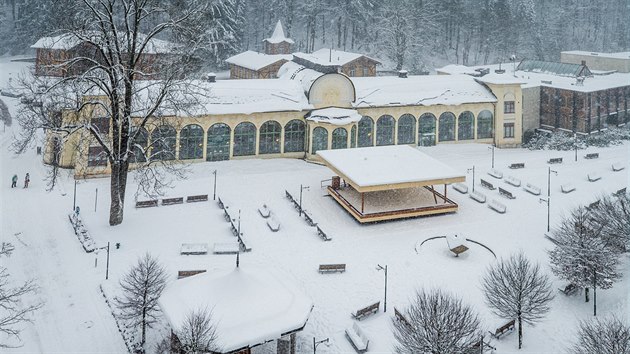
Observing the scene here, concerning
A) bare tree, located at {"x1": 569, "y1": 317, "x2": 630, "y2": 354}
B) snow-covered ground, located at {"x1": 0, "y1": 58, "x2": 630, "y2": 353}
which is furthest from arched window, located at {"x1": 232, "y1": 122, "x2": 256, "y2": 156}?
bare tree, located at {"x1": 569, "y1": 317, "x2": 630, "y2": 354}

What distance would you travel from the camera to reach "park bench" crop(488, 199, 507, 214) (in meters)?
35.2

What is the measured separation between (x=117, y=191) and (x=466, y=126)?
35.2 metres

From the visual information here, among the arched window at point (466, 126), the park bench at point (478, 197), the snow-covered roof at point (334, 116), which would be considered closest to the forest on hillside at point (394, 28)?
the arched window at point (466, 126)

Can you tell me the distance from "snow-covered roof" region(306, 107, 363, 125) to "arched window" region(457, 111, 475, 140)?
11.3 m

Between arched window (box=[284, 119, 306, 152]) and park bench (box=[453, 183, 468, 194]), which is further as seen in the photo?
arched window (box=[284, 119, 306, 152])

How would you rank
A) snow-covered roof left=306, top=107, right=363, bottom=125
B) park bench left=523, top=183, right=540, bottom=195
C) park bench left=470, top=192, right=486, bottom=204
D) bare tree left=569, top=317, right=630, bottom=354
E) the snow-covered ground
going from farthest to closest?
snow-covered roof left=306, top=107, right=363, bottom=125 → park bench left=523, top=183, right=540, bottom=195 → park bench left=470, top=192, right=486, bottom=204 → the snow-covered ground → bare tree left=569, top=317, right=630, bottom=354

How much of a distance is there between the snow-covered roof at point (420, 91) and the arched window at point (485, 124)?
1444mm

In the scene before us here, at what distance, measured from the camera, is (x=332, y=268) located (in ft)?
88.4

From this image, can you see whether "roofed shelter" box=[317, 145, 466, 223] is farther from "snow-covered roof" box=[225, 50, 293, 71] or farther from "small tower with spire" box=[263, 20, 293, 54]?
"small tower with spire" box=[263, 20, 293, 54]

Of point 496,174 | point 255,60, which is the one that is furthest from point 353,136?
point 255,60

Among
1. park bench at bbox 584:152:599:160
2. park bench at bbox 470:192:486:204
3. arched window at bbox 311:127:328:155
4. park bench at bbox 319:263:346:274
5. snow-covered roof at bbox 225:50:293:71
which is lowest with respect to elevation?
park bench at bbox 319:263:346:274

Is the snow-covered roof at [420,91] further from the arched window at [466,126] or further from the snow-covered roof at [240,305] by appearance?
the snow-covered roof at [240,305]

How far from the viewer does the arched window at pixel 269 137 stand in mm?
47938

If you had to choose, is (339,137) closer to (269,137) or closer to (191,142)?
(269,137)
